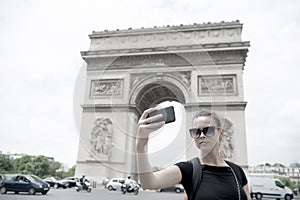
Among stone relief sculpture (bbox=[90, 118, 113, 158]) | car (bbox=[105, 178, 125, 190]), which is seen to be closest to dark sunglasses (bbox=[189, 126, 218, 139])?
car (bbox=[105, 178, 125, 190])

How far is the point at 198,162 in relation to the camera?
58.7 inches

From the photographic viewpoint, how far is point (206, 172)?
147 centimetres

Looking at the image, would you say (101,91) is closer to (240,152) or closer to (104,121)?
(104,121)

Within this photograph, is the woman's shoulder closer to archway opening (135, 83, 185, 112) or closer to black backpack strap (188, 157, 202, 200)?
black backpack strap (188, 157, 202, 200)

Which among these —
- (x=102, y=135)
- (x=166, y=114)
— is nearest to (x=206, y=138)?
(x=166, y=114)

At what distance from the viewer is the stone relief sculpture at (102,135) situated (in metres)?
16.9

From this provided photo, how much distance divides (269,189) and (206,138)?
49.3 feet

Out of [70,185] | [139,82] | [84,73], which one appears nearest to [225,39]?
[139,82]

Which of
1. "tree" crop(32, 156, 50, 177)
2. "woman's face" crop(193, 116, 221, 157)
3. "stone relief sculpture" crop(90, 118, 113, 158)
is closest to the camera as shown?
"woman's face" crop(193, 116, 221, 157)

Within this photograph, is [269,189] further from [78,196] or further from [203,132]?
[203,132]

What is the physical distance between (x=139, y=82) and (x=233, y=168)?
16502mm

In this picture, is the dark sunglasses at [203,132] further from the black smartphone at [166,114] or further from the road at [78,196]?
the road at [78,196]

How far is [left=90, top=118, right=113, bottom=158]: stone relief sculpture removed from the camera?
1688 centimetres

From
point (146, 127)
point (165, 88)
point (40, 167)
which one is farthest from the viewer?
point (40, 167)
